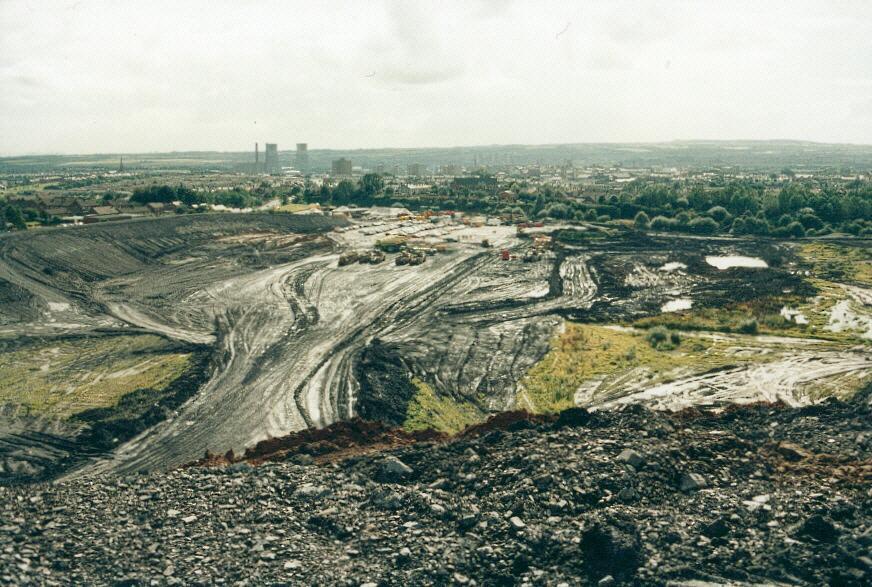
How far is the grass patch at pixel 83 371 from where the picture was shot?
24.0 metres

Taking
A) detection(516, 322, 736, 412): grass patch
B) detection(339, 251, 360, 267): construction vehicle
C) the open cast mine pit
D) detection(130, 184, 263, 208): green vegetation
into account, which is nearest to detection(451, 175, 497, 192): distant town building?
detection(130, 184, 263, 208): green vegetation

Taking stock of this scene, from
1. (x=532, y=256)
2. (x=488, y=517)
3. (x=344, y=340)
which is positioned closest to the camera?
(x=488, y=517)

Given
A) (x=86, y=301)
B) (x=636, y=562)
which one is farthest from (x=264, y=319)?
(x=636, y=562)

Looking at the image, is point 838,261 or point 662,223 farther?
point 662,223

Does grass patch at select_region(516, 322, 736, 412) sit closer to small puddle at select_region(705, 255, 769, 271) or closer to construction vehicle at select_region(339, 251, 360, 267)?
small puddle at select_region(705, 255, 769, 271)

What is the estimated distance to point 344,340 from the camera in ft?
103

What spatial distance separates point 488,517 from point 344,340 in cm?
1999

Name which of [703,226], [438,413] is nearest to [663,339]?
[438,413]

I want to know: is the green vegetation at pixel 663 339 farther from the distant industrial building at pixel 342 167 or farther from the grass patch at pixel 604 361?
the distant industrial building at pixel 342 167

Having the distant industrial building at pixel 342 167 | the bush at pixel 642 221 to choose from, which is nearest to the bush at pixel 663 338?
the bush at pixel 642 221

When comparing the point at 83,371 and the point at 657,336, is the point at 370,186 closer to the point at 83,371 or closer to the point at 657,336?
the point at 657,336

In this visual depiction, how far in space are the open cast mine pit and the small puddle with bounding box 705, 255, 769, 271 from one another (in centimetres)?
45

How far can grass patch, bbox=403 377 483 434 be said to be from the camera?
21906 millimetres

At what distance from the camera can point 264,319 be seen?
3531 cm
